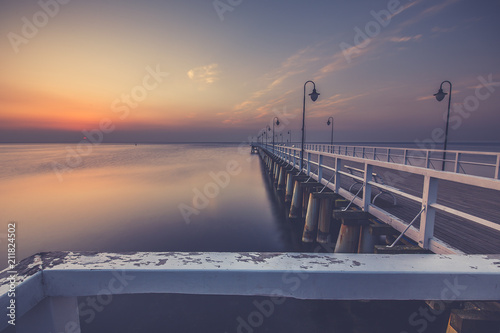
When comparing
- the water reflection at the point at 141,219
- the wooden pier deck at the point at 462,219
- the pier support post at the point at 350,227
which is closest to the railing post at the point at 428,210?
the wooden pier deck at the point at 462,219

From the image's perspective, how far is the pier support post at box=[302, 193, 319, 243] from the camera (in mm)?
8609

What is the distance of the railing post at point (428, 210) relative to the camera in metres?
3.49

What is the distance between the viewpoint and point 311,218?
8.78 m

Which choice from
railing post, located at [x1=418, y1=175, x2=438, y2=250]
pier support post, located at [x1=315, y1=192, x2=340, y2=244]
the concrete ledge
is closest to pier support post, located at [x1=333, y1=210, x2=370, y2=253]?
railing post, located at [x1=418, y1=175, x2=438, y2=250]

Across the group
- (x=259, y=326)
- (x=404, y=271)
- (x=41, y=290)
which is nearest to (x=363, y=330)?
(x=259, y=326)

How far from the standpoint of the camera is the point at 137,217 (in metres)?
16.5

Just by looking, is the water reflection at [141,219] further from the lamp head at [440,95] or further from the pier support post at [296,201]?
the lamp head at [440,95]

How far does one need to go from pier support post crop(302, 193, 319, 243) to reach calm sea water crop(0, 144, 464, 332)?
5.31 feet

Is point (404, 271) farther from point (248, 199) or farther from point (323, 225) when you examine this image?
point (248, 199)

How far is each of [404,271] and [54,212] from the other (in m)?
23.6

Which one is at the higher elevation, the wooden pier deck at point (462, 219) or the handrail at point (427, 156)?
the handrail at point (427, 156)

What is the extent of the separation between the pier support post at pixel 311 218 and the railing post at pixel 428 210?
4683 millimetres

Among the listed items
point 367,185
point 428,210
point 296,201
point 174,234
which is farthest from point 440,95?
point 174,234

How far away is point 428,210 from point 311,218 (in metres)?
5.43
